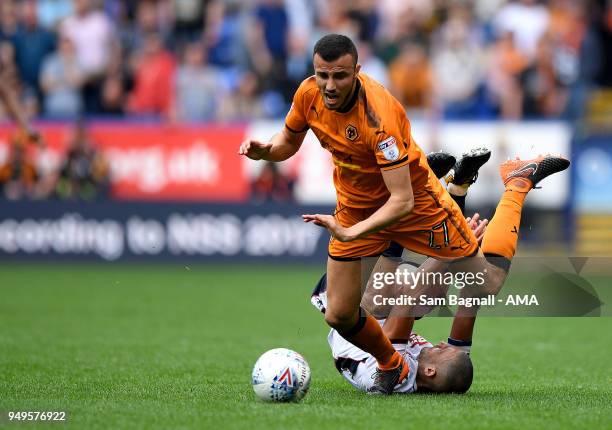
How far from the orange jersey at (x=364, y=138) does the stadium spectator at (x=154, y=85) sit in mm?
12242

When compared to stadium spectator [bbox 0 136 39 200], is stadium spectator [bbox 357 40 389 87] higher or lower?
higher

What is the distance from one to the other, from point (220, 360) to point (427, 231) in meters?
2.62

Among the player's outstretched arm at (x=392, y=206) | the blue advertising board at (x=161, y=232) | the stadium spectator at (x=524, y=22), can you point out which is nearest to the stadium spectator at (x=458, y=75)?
the stadium spectator at (x=524, y=22)

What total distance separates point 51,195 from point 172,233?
2141 mm

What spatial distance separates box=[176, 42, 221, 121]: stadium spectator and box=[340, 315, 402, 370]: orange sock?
1223cm

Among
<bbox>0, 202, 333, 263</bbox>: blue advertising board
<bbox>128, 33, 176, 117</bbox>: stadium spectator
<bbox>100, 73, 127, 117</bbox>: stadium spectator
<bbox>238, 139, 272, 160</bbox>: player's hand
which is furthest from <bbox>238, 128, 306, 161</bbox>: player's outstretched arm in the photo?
<bbox>100, 73, 127, 117</bbox>: stadium spectator

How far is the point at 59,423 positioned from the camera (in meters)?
6.52

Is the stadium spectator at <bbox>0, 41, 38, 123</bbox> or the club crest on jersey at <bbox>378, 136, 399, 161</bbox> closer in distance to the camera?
the club crest on jersey at <bbox>378, 136, 399, 161</bbox>

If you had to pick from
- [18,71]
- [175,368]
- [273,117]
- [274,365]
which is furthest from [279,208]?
[274,365]

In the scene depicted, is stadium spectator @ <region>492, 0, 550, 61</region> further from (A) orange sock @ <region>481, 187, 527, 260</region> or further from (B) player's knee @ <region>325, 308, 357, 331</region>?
(B) player's knee @ <region>325, 308, 357, 331</region>

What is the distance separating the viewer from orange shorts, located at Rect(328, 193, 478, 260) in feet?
26.0

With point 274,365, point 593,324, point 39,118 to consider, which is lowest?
point 593,324

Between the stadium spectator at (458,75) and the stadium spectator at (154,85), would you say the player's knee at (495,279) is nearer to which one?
the stadium spectator at (458,75)

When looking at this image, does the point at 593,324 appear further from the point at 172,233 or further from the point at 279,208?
the point at 172,233
